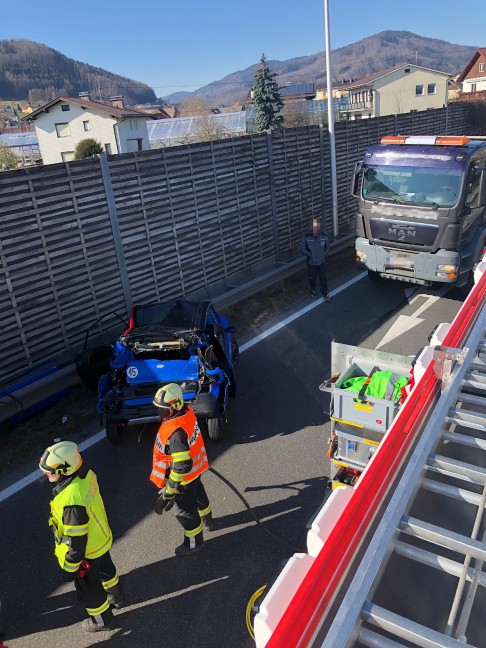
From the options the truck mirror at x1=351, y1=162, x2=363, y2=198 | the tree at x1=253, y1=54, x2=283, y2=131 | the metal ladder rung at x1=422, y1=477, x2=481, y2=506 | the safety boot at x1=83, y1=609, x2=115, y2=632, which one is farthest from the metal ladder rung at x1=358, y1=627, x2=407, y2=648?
the tree at x1=253, y1=54, x2=283, y2=131

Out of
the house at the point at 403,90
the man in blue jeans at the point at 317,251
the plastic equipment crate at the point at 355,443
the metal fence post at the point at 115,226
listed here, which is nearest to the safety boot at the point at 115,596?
the plastic equipment crate at the point at 355,443

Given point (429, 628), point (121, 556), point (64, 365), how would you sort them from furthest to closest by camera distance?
point (64, 365) < point (121, 556) < point (429, 628)

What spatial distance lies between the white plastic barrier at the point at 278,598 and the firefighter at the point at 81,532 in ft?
7.69

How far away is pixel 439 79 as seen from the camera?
183 ft

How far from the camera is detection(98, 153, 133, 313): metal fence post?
320 inches

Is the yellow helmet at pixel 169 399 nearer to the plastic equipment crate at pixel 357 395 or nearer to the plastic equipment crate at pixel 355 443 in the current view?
the plastic equipment crate at pixel 357 395

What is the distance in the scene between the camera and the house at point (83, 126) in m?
44.7

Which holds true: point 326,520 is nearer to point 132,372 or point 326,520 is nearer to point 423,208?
point 132,372

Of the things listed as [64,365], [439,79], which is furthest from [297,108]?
[64,365]

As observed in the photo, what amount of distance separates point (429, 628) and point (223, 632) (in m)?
2.72

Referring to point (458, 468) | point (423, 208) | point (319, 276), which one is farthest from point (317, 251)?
point (458, 468)

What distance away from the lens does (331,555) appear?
5.79 ft

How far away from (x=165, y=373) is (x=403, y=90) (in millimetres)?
59848

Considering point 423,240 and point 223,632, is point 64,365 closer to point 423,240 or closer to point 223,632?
point 223,632
